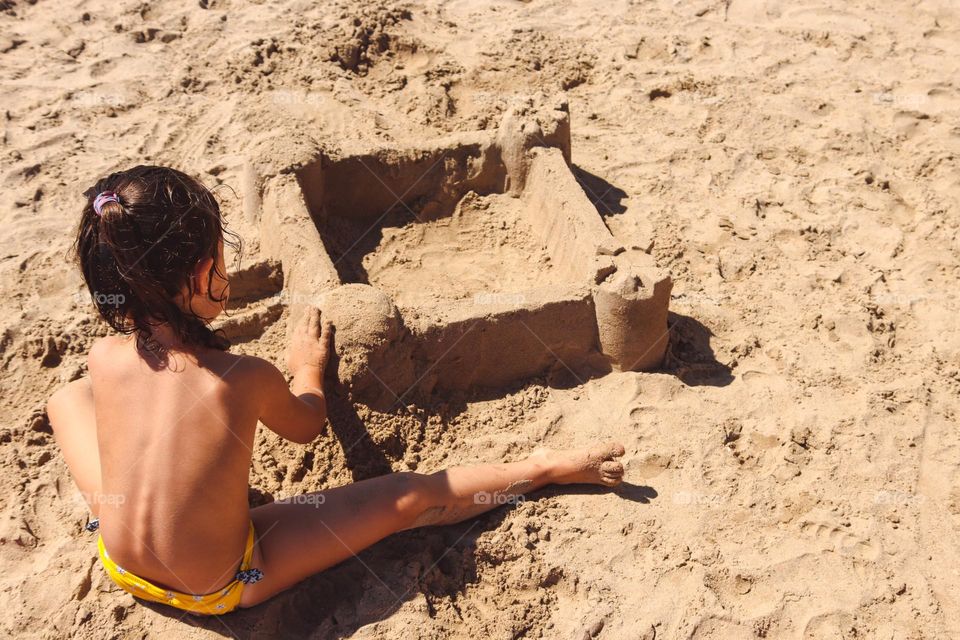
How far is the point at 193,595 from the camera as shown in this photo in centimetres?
215

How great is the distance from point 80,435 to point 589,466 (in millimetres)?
1629

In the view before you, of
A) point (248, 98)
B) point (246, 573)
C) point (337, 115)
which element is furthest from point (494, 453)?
point (248, 98)

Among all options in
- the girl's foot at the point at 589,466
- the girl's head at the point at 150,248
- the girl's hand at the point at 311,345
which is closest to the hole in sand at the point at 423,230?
the girl's hand at the point at 311,345

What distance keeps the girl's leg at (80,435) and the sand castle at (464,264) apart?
782 mm

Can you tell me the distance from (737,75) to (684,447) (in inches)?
118

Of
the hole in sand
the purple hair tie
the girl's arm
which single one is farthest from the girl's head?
the hole in sand

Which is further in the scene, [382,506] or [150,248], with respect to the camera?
[382,506]

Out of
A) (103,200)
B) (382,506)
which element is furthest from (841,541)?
(103,200)

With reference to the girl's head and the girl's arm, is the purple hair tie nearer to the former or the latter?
the girl's head

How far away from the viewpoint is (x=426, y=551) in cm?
253

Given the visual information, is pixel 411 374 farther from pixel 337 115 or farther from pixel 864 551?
pixel 337 115

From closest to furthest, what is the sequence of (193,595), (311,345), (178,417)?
(178,417)
(193,595)
(311,345)

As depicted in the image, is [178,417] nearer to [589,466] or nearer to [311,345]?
[311,345]

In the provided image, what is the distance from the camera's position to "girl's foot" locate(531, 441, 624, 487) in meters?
2.67
